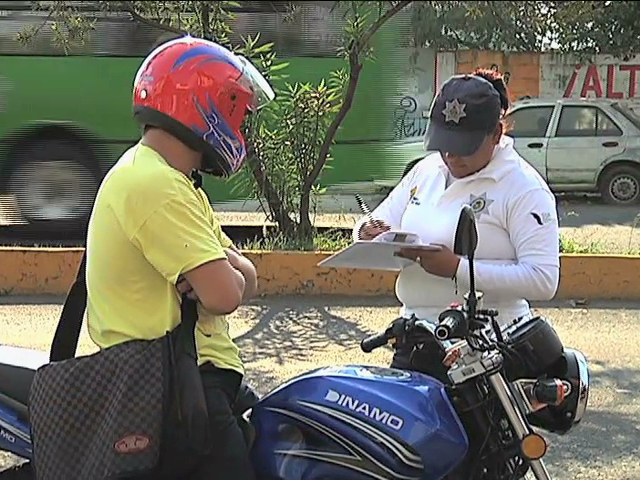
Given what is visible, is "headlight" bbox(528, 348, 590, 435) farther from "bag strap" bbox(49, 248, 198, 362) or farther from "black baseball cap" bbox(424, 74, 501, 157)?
"bag strap" bbox(49, 248, 198, 362)

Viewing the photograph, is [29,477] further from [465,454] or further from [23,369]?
[465,454]

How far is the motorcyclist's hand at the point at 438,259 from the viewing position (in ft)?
9.41

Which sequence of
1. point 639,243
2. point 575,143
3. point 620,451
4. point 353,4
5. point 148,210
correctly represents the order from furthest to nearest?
point 575,143 < point 639,243 < point 353,4 < point 620,451 < point 148,210

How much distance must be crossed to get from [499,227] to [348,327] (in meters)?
4.15

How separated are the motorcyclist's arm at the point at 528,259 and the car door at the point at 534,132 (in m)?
12.2

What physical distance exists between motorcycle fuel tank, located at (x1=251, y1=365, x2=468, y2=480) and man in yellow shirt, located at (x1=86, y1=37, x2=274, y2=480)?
0.14 meters

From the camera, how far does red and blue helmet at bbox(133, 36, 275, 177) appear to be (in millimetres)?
2428

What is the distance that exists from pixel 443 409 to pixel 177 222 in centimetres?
80

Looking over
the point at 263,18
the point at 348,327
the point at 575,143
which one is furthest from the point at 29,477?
the point at 575,143

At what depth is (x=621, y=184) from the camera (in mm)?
15109

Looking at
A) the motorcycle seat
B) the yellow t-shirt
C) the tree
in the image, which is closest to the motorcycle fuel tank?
the yellow t-shirt

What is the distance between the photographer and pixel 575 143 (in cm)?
1491

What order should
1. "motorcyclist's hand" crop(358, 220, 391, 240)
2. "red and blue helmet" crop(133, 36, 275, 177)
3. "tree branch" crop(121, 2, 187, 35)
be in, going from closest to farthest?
"red and blue helmet" crop(133, 36, 275, 177)
"motorcyclist's hand" crop(358, 220, 391, 240)
"tree branch" crop(121, 2, 187, 35)

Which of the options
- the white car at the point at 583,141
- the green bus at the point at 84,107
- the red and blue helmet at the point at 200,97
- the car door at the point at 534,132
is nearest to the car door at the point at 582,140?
the white car at the point at 583,141
